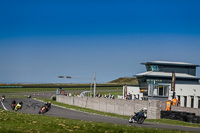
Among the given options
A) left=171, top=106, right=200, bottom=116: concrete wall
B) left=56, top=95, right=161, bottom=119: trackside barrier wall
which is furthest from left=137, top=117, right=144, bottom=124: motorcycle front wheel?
left=56, top=95, right=161, bottom=119: trackside barrier wall

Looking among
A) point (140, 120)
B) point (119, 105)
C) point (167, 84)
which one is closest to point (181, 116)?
point (140, 120)

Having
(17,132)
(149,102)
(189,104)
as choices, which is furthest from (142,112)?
(189,104)

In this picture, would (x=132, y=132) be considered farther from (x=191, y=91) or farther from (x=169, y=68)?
(x=169, y=68)

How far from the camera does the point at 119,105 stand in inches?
1884

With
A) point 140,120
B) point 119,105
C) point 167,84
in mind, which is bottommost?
point 140,120

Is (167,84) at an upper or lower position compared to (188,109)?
upper

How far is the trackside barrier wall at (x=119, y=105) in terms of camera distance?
37.1 meters

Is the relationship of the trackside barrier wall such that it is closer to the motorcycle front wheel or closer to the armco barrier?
the armco barrier

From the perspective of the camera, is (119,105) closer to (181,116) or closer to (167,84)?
(181,116)

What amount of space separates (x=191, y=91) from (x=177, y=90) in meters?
3.84

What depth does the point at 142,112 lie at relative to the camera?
28625 millimetres

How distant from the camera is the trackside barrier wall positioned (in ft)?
122

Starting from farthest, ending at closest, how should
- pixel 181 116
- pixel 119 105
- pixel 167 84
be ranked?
pixel 167 84, pixel 119 105, pixel 181 116

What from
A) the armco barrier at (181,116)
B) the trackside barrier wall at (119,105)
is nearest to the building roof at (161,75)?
the trackside barrier wall at (119,105)
